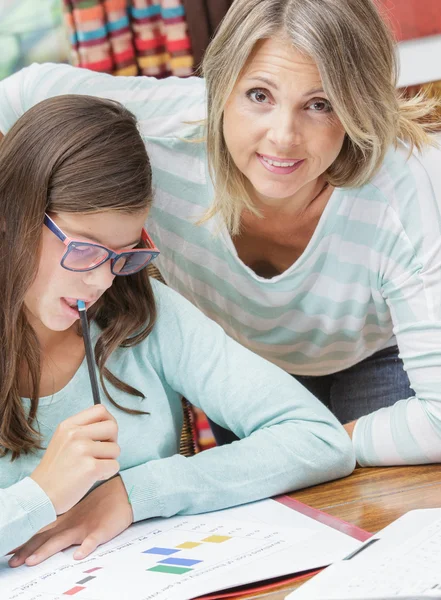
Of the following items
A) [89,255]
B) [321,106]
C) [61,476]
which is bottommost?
[61,476]

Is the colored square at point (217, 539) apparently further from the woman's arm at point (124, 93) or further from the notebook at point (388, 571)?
the woman's arm at point (124, 93)

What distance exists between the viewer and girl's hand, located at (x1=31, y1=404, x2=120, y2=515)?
1087 mm

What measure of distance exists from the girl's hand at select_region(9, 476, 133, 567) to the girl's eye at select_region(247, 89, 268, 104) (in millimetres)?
600

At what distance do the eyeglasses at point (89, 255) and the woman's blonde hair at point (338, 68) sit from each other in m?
0.31

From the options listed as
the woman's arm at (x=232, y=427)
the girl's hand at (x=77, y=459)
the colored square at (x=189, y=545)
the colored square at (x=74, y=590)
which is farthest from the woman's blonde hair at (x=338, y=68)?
the colored square at (x=74, y=590)

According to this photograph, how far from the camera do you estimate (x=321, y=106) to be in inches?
52.6

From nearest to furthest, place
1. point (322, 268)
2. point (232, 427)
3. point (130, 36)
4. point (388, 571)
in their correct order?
point (388, 571), point (232, 427), point (322, 268), point (130, 36)

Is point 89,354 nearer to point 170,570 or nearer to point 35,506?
point 35,506

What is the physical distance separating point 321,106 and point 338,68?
83 millimetres

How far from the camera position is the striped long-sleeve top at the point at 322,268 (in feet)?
4.46

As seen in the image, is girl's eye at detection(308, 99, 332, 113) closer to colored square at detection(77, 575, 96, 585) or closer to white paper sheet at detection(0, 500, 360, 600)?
white paper sheet at detection(0, 500, 360, 600)

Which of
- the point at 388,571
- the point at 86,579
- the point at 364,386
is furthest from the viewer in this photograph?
the point at 364,386

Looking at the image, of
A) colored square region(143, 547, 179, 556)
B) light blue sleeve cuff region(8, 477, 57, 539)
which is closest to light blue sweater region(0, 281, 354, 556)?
light blue sleeve cuff region(8, 477, 57, 539)

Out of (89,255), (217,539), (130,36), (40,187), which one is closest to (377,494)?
(217,539)
